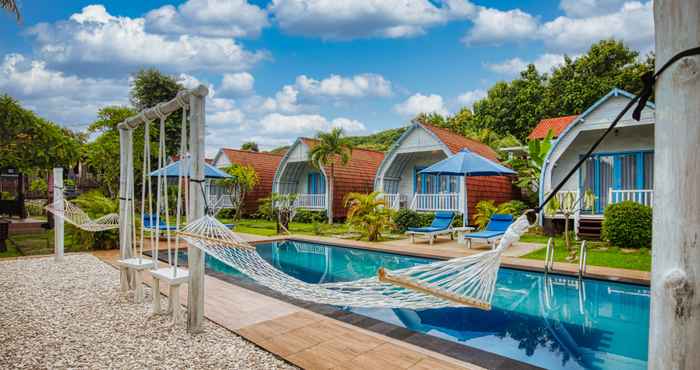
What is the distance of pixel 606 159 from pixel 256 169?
15207 mm

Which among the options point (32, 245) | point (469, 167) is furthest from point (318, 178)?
point (32, 245)

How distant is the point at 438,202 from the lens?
562 inches

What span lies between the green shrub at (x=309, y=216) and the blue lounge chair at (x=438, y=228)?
6642mm

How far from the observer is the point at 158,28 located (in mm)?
Result: 12062

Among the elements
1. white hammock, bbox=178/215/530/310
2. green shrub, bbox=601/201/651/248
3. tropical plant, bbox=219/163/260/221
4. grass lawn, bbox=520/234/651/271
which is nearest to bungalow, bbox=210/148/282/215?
tropical plant, bbox=219/163/260/221

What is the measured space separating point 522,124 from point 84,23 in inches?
951

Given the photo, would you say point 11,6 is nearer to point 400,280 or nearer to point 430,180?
point 400,280

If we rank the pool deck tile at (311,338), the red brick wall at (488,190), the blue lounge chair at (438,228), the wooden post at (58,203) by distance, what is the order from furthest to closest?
the red brick wall at (488,190), the blue lounge chair at (438,228), the wooden post at (58,203), the pool deck tile at (311,338)

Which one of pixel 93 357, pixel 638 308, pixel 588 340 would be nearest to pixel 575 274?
pixel 638 308

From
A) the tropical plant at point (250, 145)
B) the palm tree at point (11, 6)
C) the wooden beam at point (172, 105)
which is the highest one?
the tropical plant at point (250, 145)

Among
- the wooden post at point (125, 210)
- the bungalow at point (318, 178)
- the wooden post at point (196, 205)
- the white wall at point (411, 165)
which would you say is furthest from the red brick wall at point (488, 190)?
the wooden post at point (196, 205)

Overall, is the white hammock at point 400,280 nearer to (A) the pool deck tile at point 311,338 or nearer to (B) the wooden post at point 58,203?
(A) the pool deck tile at point 311,338

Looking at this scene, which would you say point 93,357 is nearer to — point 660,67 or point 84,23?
point 660,67

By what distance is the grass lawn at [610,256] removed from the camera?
7.16m
